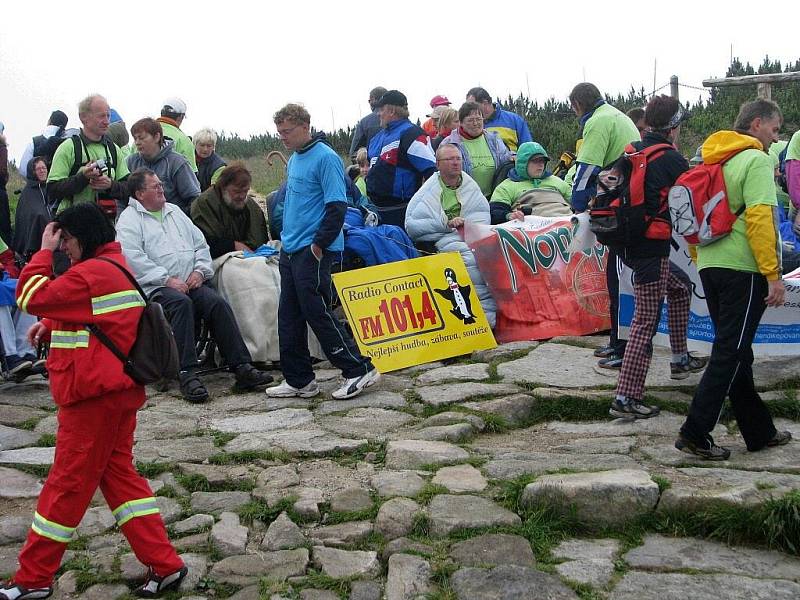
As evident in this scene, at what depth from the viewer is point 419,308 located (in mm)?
8656

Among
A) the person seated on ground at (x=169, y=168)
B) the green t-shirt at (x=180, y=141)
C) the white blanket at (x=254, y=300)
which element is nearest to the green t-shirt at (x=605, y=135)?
the white blanket at (x=254, y=300)

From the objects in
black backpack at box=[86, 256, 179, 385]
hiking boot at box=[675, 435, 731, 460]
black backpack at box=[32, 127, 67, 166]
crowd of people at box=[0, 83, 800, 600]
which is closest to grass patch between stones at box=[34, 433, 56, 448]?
crowd of people at box=[0, 83, 800, 600]

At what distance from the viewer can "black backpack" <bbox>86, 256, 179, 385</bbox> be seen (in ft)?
14.7

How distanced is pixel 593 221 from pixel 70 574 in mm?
3770

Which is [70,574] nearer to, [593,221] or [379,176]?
[593,221]

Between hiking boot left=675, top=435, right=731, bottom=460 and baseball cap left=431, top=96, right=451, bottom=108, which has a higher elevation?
baseball cap left=431, top=96, right=451, bottom=108

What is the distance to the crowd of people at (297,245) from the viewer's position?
4.48 metres

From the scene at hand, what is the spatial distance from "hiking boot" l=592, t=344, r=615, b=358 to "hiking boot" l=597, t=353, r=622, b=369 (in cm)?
17

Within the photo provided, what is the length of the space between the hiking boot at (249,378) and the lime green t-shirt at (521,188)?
3.22 m

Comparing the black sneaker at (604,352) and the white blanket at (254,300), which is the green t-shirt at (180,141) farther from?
the black sneaker at (604,352)

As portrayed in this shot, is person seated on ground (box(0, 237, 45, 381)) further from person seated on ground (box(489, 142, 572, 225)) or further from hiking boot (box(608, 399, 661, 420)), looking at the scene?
hiking boot (box(608, 399, 661, 420))

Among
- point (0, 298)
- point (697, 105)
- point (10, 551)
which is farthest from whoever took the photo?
point (697, 105)

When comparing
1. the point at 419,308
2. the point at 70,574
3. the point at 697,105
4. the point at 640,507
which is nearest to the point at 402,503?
the point at 640,507

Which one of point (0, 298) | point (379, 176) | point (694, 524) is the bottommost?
point (694, 524)
